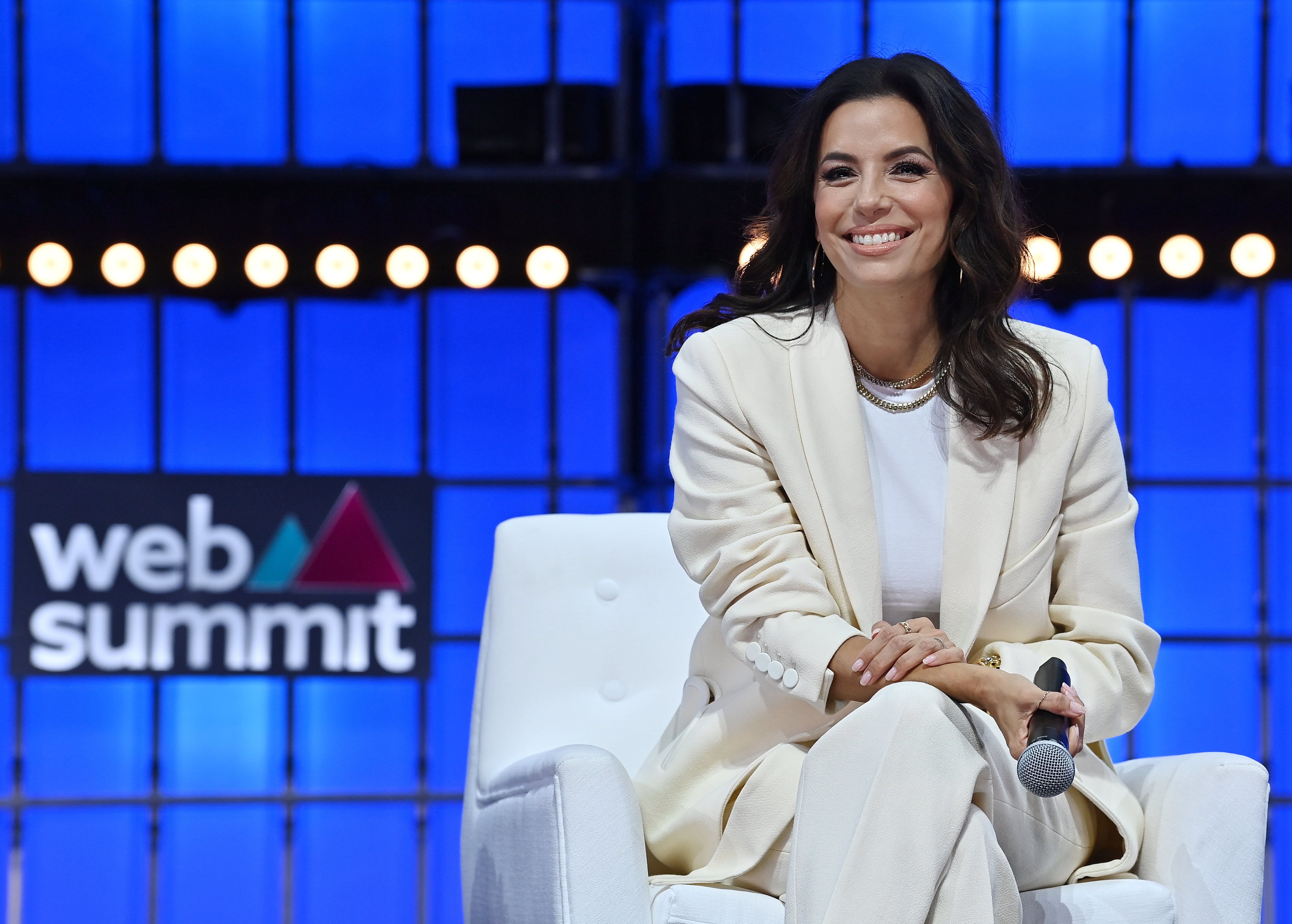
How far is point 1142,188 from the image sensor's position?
14.1 ft

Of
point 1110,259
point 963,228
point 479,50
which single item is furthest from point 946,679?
point 479,50

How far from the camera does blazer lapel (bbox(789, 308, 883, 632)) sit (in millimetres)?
1534

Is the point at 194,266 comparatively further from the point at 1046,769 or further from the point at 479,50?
the point at 1046,769

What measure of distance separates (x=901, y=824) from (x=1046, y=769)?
133 mm

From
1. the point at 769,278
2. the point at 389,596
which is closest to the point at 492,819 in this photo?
the point at 769,278

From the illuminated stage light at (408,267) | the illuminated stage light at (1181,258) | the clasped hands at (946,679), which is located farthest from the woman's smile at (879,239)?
the illuminated stage light at (1181,258)

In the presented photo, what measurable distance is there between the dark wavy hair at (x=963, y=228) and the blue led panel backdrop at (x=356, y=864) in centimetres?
331

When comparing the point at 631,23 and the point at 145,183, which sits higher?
the point at 631,23

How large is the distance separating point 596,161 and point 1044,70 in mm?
1625

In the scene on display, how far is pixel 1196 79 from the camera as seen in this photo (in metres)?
4.84

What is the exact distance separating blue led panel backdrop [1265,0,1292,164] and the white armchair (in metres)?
3.59

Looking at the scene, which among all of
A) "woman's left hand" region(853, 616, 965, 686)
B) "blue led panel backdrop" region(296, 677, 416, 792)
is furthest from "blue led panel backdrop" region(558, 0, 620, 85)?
"woman's left hand" region(853, 616, 965, 686)

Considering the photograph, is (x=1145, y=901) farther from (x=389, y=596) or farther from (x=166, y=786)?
(x=166, y=786)

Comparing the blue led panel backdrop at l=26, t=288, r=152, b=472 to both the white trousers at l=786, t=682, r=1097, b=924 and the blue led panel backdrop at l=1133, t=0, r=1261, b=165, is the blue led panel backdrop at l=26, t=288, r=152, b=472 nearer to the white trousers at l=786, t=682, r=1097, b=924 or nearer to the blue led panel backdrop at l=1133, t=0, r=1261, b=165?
the blue led panel backdrop at l=1133, t=0, r=1261, b=165
